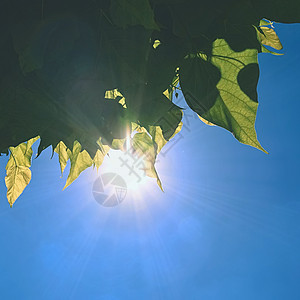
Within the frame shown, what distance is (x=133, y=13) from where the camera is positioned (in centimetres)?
23

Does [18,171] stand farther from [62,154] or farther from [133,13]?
[133,13]

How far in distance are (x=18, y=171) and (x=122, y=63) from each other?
0.99 ft

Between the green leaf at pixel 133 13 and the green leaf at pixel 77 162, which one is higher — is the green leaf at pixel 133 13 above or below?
above

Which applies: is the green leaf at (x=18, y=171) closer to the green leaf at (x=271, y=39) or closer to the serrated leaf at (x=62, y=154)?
the serrated leaf at (x=62, y=154)

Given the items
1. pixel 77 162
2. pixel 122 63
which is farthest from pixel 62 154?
pixel 122 63

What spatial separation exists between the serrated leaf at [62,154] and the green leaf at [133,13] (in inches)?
9.8

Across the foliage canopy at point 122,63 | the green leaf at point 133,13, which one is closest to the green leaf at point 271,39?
the foliage canopy at point 122,63

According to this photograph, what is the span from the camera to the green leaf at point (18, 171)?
45 centimetres

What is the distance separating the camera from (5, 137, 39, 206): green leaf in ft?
1.49

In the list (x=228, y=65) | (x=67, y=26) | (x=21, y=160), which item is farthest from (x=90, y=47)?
(x=21, y=160)

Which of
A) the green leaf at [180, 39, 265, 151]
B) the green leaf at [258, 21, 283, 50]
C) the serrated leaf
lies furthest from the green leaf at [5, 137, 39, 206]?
the green leaf at [258, 21, 283, 50]

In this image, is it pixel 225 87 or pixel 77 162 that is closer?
pixel 225 87

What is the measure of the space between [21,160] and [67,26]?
277 mm

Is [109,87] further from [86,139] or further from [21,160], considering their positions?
[21,160]
